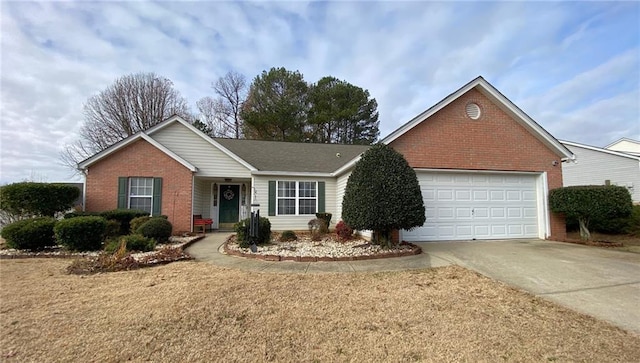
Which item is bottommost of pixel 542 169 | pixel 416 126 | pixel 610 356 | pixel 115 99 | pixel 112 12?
pixel 610 356

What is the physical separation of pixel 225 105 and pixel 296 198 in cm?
2034

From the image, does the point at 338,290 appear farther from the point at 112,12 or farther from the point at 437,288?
the point at 112,12

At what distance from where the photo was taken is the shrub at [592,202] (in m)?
9.34

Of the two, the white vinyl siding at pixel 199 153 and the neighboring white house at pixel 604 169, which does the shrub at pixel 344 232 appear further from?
the neighboring white house at pixel 604 169

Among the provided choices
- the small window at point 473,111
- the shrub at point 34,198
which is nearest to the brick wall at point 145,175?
the shrub at point 34,198

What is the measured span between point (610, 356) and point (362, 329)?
8.46 feet

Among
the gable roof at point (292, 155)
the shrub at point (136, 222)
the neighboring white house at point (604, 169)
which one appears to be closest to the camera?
the shrub at point (136, 222)

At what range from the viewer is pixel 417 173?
10273 mm

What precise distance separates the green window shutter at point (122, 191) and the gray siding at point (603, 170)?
24138 mm

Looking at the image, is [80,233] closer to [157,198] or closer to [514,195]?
[157,198]

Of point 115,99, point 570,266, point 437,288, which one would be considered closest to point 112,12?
point 437,288

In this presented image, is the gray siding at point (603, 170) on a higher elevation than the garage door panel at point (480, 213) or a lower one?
higher

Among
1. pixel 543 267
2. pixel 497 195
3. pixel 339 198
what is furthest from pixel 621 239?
pixel 339 198

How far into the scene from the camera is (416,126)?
10.2 metres
